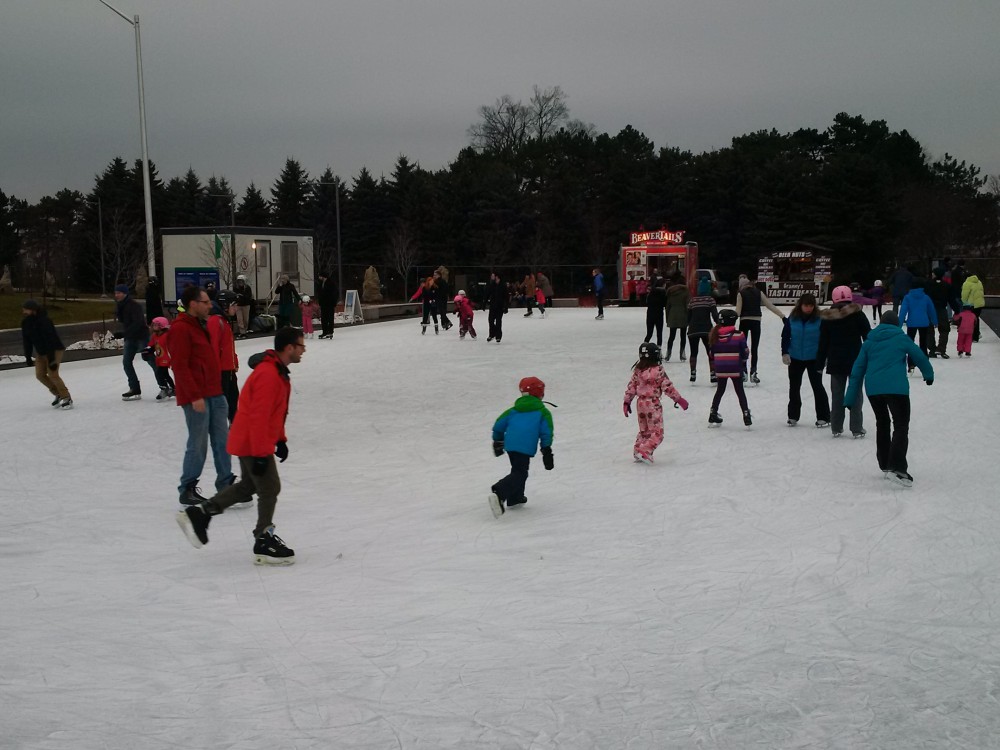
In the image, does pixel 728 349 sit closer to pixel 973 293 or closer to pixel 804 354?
pixel 804 354

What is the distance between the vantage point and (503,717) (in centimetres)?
428

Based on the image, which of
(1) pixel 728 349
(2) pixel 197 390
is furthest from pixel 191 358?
(1) pixel 728 349

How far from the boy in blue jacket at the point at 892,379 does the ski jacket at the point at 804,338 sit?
2.31 m

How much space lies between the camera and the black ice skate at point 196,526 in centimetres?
678

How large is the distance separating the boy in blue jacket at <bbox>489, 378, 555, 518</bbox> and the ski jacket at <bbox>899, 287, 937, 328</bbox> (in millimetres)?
10499

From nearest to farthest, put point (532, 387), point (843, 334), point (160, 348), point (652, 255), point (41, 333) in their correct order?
point (532, 387) < point (843, 334) < point (160, 348) < point (41, 333) < point (652, 255)

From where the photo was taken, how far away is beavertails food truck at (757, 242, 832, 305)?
44531 mm

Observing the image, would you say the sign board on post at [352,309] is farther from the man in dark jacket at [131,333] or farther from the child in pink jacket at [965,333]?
the child in pink jacket at [965,333]

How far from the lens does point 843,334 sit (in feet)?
35.5

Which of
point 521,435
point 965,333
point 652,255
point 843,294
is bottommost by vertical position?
point 965,333

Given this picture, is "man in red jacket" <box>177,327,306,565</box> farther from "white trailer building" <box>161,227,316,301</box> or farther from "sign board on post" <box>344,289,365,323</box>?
"white trailer building" <box>161,227,316,301</box>

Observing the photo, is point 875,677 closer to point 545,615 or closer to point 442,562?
point 545,615

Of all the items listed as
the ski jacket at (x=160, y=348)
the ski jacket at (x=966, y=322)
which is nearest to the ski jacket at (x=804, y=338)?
the ski jacket at (x=160, y=348)

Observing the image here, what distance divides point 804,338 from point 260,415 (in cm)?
674
